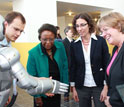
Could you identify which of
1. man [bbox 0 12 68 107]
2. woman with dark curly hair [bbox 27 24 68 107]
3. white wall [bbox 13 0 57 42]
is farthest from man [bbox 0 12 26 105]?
white wall [bbox 13 0 57 42]

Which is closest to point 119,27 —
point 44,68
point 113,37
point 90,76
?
point 113,37

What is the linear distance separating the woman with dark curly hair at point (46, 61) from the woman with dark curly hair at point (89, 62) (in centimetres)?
25

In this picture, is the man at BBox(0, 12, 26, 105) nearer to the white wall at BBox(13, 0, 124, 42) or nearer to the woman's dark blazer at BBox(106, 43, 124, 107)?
the woman's dark blazer at BBox(106, 43, 124, 107)

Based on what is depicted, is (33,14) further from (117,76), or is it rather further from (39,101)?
(117,76)

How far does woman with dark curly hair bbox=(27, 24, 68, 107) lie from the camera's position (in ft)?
6.74

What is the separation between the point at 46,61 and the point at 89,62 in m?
0.53

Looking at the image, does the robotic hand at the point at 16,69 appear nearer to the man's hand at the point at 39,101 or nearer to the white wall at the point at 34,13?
the man's hand at the point at 39,101

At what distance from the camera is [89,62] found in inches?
86.0

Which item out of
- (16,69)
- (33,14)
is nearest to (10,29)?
(16,69)

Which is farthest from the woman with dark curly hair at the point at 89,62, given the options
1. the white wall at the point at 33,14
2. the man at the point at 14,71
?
the white wall at the point at 33,14

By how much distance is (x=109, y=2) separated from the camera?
9.42m

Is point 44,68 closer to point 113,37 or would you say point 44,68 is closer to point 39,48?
point 39,48

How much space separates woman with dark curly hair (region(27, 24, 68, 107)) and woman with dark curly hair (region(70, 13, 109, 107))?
250 mm

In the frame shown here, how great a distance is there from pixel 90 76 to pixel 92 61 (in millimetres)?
187
